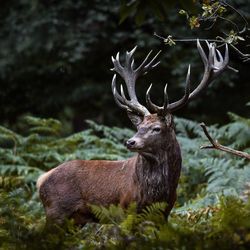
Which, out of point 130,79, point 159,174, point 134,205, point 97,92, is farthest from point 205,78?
point 97,92

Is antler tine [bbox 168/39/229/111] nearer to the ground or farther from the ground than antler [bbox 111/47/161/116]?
farther from the ground

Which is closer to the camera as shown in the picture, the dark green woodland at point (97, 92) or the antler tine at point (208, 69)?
the antler tine at point (208, 69)

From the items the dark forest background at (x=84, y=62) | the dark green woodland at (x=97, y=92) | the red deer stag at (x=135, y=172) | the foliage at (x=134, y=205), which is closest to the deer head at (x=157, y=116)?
the red deer stag at (x=135, y=172)

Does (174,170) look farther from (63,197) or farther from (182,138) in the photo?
(182,138)

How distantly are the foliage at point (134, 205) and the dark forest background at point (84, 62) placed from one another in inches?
135

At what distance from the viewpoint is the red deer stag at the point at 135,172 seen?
6875 millimetres

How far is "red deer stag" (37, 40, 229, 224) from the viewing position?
22.6ft

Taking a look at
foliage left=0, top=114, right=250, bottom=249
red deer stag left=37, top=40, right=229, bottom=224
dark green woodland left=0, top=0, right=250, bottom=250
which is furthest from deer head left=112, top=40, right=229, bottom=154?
dark green woodland left=0, top=0, right=250, bottom=250

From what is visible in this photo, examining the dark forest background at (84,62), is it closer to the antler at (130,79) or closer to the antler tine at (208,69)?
the antler at (130,79)

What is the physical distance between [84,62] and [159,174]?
34.9 feet

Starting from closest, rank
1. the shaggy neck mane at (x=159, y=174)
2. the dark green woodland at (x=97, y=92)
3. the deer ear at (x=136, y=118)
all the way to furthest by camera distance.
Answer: the shaggy neck mane at (x=159, y=174) < the deer ear at (x=136, y=118) < the dark green woodland at (x=97, y=92)

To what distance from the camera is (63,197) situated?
7.42 m

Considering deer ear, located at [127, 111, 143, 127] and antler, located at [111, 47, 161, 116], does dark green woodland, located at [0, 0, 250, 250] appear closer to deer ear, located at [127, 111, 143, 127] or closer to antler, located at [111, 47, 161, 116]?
deer ear, located at [127, 111, 143, 127]

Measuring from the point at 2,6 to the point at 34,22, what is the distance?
55.7 inches
